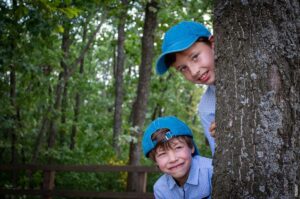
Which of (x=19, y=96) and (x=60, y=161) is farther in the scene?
(x=60, y=161)

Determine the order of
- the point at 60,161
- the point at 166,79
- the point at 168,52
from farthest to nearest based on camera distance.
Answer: the point at 166,79, the point at 60,161, the point at 168,52

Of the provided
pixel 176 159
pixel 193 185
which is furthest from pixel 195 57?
pixel 193 185

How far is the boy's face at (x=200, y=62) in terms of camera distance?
229 cm

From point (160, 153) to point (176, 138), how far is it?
142mm

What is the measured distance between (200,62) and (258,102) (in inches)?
32.0

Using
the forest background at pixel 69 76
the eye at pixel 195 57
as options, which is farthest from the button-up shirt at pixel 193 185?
the forest background at pixel 69 76

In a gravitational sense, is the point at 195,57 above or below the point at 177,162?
above

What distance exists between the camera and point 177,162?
264 centimetres

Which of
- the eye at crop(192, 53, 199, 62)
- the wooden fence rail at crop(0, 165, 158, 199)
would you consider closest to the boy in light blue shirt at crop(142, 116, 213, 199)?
the eye at crop(192, 53, 199, 62)

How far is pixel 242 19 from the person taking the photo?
161cm

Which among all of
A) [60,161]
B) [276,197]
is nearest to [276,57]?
[276,197]

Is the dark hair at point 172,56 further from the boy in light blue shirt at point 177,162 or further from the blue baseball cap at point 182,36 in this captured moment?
the boy in light blue shirt at point 177,162

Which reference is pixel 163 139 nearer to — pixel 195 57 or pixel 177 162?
pixel 177 162

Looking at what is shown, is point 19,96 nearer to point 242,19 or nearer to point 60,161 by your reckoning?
point 60,161
